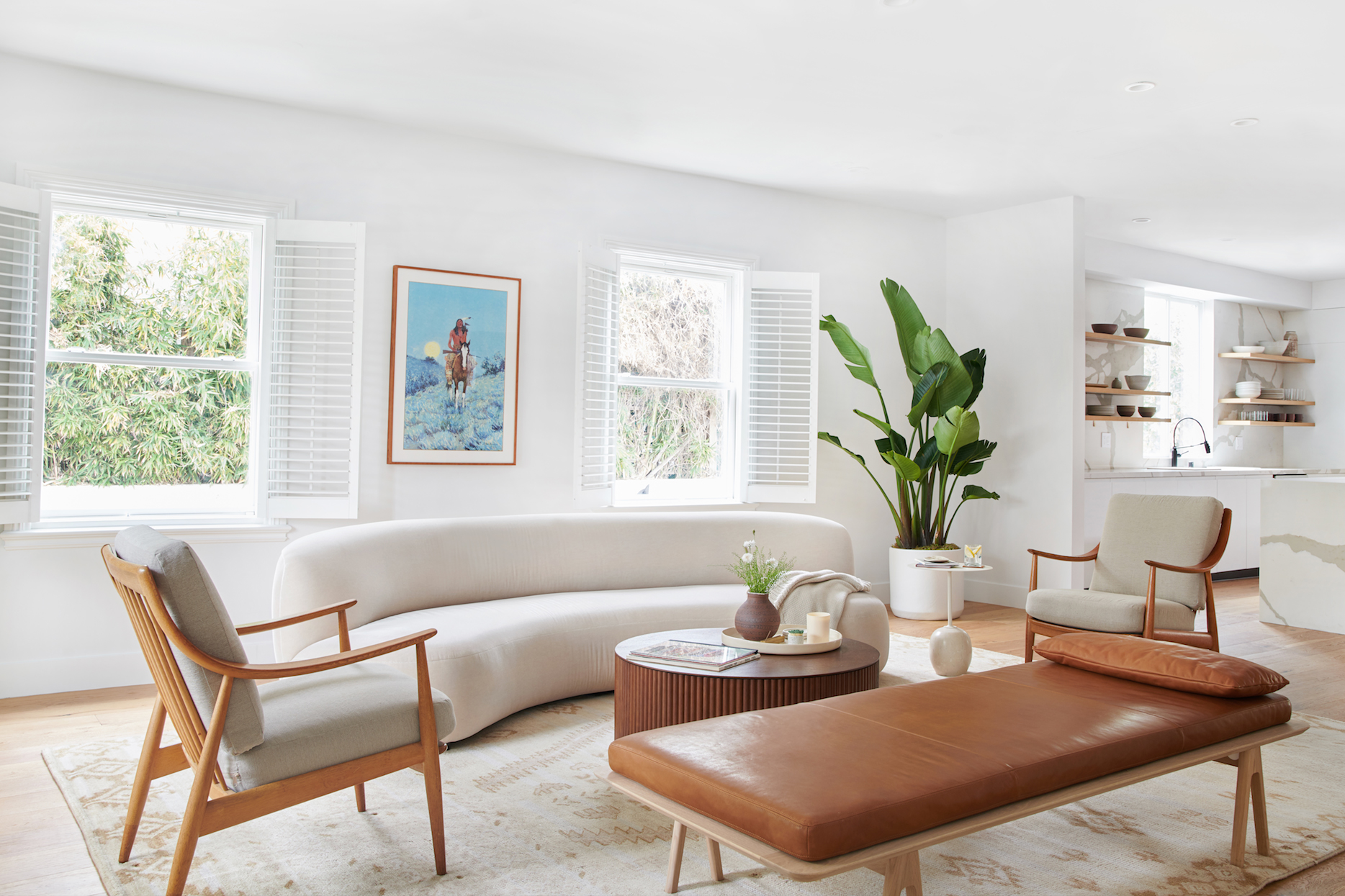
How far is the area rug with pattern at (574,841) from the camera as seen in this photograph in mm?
2225

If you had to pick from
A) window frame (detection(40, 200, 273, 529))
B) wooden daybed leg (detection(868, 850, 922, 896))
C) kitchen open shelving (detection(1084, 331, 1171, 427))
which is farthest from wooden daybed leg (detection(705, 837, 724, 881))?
kitchen open shelving (detection(1084, 331, 1171, 427))

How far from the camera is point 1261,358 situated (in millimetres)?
8555

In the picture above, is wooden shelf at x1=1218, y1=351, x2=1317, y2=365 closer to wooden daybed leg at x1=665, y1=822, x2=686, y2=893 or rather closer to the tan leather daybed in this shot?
the tan leather daybed

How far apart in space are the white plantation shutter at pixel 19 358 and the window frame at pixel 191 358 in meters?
0.05

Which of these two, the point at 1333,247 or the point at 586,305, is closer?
the point at 586,305

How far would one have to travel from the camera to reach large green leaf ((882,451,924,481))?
5867mm

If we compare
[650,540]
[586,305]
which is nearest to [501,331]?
[586,305]

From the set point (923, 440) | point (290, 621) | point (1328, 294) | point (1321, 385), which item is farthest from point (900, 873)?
point (1328, 294)

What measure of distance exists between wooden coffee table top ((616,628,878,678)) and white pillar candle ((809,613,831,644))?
0.18 ft

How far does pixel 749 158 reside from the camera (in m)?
5.38

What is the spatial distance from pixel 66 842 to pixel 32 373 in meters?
2.34

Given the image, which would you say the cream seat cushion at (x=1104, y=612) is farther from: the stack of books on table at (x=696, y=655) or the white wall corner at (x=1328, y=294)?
the white wall corner at (x=1328, y=294)

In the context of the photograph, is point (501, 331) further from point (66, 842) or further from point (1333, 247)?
point (1333, 247)

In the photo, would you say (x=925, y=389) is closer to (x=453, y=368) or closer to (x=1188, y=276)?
(x=453, y=368)
